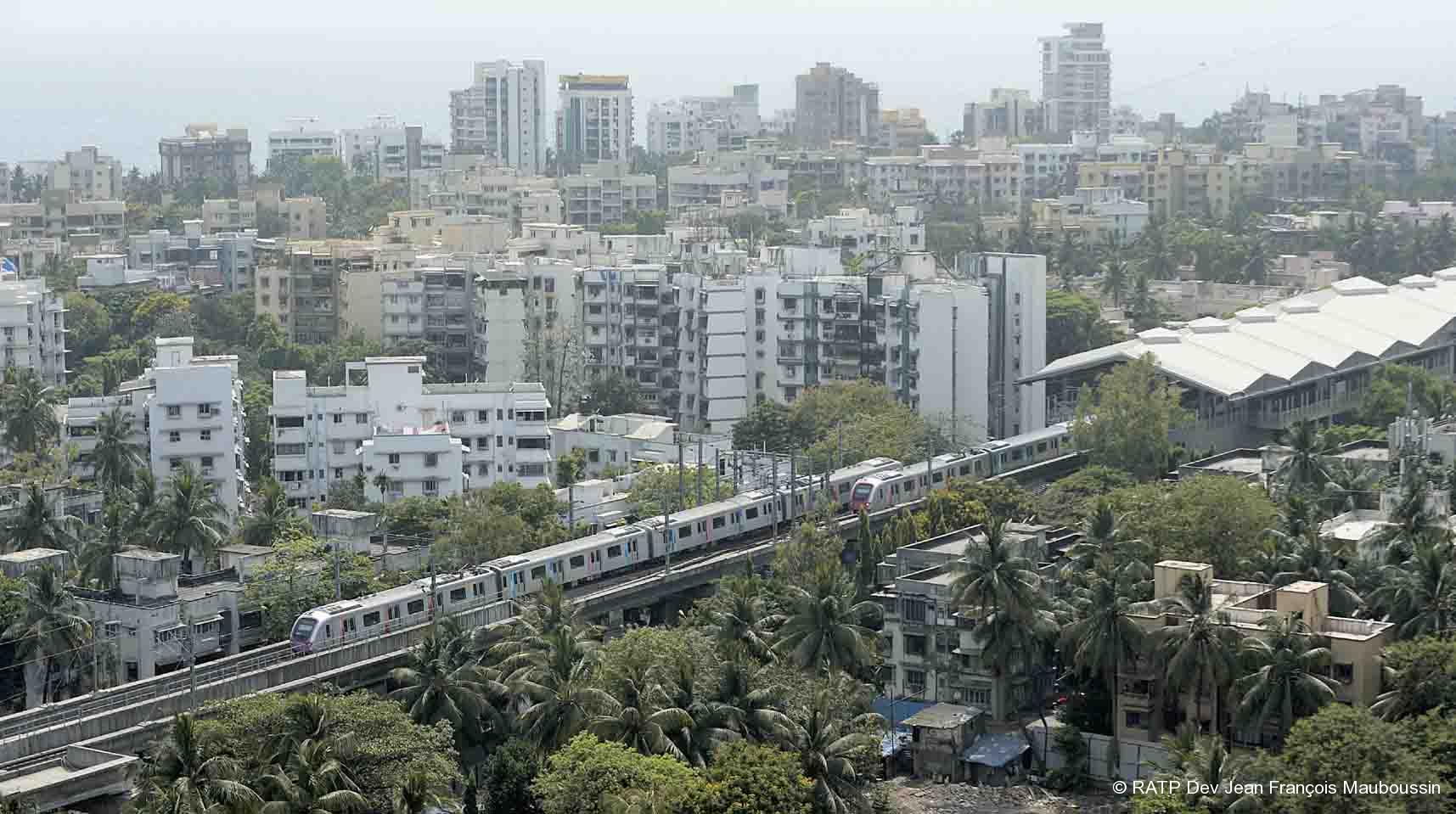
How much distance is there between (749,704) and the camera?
91.4 ft

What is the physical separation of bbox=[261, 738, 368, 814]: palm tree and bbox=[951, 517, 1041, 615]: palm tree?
29.9ft

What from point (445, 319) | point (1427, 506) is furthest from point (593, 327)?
point (1427, 506)

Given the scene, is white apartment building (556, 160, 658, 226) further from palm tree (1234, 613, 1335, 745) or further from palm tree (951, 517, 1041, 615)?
palm tree (1234, 613, 1335, 745)

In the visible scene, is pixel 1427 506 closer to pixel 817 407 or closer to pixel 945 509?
pixel 945 509

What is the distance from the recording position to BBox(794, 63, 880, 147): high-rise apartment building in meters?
132

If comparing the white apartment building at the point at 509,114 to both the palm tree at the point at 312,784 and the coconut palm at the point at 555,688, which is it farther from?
the palm tree at the point at 312,784

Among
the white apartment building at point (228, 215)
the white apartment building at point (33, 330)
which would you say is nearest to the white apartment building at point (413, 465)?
the white apartment building at point (33, 330)

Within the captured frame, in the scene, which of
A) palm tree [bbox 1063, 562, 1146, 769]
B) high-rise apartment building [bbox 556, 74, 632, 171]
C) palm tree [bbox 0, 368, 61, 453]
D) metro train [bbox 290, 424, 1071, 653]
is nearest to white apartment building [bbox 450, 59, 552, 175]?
high-rise apartment building [bbox 556, 74, 632, 171]

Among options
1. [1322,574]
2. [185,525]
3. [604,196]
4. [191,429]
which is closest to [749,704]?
[1322,574]

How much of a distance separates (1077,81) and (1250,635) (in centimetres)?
11774

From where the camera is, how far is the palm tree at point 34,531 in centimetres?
3753

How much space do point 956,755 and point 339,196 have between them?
252 ft

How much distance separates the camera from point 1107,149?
4048 inches

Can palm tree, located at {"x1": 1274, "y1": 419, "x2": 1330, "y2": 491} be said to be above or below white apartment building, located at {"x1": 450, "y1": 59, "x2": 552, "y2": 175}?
below
